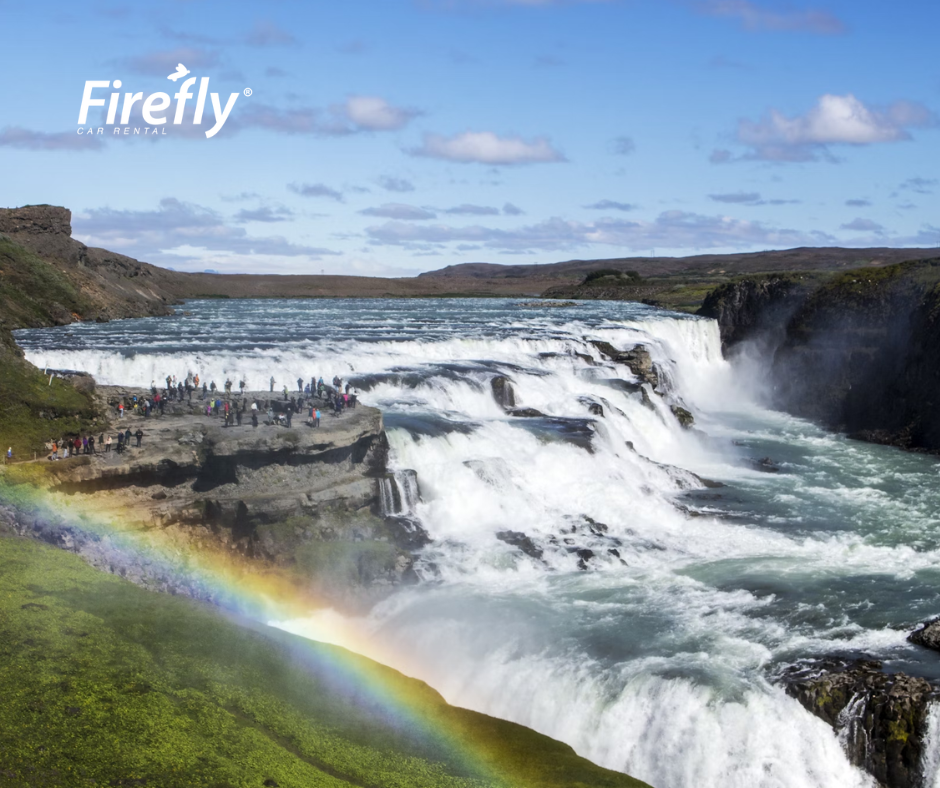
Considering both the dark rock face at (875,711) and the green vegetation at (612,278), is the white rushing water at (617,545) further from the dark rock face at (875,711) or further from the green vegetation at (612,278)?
the green vegetation at (612,278)

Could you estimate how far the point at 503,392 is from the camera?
148 ft

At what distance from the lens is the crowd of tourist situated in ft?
89.2

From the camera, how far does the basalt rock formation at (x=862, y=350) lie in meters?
51.6

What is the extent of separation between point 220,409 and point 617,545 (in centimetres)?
1445

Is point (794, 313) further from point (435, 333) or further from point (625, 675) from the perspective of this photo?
point (625, 675)

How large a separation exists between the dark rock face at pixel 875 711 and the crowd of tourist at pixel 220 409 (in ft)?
57.7

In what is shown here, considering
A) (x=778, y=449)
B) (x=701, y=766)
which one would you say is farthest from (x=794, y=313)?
(x=701, y=766)

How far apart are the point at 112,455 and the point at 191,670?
412 inches

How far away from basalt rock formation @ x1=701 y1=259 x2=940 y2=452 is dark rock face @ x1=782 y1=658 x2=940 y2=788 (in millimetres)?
32391

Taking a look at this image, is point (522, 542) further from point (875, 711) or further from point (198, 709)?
point (198, 709)

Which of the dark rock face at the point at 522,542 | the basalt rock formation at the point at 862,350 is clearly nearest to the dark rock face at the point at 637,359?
the basalt rock formation at the point at 862,350

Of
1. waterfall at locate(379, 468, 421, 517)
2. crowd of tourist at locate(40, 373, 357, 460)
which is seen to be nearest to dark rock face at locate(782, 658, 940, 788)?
waterfall at locate(379, 468, 421, 517)

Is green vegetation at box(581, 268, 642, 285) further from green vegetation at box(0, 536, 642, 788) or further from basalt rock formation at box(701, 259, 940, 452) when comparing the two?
green vegetation at box(0, 536, 642, 788)

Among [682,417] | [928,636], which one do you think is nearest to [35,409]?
[928,636]
